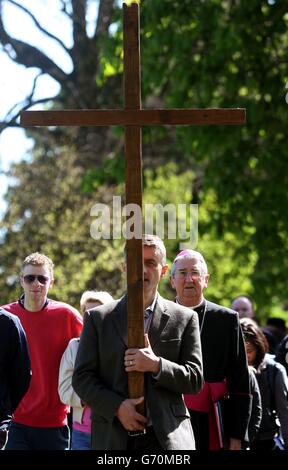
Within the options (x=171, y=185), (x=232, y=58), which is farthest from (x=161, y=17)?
(x=171, y=185)

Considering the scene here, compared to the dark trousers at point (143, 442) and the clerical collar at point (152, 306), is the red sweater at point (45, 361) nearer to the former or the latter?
the clerical collar at point (152, 306)

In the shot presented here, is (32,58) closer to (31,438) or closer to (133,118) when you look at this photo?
(31,438)

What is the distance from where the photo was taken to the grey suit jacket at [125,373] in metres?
6.38

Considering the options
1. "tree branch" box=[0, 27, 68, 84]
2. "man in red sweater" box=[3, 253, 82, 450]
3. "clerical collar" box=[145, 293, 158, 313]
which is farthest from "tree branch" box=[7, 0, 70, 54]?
"clerical collar" box=[145, 293, 158, 313]

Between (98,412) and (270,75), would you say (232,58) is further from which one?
(98,412)

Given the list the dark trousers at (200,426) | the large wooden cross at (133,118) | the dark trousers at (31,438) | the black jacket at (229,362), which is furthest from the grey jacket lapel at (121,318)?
the dark trousers at (31,438)

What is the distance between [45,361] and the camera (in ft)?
28.6

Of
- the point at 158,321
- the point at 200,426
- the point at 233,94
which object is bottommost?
the point at 200,426

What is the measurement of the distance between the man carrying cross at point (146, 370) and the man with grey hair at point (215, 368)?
109cm

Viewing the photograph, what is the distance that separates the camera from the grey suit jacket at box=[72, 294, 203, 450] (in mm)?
6375

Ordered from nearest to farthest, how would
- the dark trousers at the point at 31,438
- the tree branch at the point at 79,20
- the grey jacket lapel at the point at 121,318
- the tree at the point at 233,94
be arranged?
the grey jacket lapel at the point at 121,318 → the dark trousers at the point at 31,438 → the tree at the point at 233,94 → the tree branch at the point at 79,20

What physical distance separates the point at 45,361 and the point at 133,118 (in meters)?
2.70

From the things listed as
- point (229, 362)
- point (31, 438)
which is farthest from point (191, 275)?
point (31, 438)
